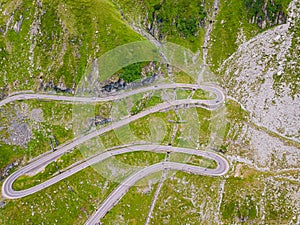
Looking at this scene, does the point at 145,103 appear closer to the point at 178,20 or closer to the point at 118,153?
the point at 118,153

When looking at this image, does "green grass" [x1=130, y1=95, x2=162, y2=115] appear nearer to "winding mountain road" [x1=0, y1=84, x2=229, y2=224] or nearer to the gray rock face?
"winding mountain road" [x1=0, y1=84, x2=229, y2=224]

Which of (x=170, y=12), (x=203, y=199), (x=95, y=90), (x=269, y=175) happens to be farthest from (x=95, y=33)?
(x=269, y=175)

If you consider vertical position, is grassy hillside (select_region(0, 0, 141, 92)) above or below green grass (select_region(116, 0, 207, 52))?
below

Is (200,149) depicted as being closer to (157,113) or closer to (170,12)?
(157,113)

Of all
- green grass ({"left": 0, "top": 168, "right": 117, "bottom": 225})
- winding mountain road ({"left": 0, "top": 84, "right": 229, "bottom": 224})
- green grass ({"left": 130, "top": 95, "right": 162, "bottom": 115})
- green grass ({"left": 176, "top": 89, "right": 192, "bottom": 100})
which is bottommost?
green grass ({"left": 0, "top": 168, "right": 117, "bottom": 225})

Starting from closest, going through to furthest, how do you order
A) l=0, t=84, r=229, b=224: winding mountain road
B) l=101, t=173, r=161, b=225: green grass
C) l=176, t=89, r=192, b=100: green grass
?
1. l=101, t=173, r=161, b=225: green grass
2. l=0, t=84, r=229, b=224: winding mountain road
3. l=176, t=89, r=192, b=100: green grass

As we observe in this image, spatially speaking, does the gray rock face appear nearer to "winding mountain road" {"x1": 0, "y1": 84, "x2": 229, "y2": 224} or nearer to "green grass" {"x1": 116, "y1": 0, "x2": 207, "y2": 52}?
"winding mountain road" {"x1": 0, "y1": 84, "x2": 229, "y2": 224}

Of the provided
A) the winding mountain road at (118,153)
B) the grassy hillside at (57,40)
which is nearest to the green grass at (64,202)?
the winding mountain road at (118,153)

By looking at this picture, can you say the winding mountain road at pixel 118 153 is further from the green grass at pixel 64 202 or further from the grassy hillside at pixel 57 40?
the grassy hillside at pixel 57 40

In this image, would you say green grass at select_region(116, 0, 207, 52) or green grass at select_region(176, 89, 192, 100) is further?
green grass at select_region(116, 0, 207, 52)

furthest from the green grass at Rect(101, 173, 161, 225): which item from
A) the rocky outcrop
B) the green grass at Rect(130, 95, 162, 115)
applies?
the rocky outcrop

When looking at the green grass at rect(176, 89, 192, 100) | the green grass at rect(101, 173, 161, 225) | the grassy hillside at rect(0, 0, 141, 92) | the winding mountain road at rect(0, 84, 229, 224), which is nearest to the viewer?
the green grass at rect(101, 173, 161, 225)
